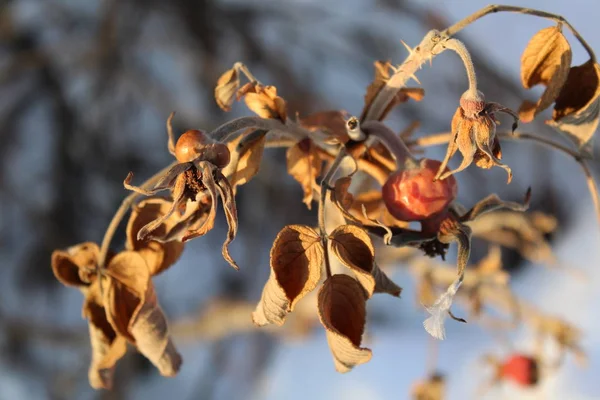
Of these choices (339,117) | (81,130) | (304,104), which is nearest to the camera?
(339,117)

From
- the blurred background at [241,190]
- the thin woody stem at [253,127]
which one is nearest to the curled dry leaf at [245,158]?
the thin woody stem at [253,127]

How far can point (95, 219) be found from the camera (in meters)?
1.27

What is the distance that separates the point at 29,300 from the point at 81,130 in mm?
386

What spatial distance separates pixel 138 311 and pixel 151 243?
1.4 inches

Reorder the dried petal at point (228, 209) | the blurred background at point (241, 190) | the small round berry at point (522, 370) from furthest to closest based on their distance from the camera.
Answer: the blurred background at point (241, 190) < the small round berry at point (522, 370) < the dried petal at point (228, 209)

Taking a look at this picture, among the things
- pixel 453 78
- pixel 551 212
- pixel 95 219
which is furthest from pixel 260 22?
pixel 551 212

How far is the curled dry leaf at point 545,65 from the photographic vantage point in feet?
0.82

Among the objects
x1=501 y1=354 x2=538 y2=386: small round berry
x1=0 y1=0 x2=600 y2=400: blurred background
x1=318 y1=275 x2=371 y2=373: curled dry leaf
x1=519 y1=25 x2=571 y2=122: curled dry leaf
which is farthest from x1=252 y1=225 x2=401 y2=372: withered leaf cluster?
x1=0 y1=0 x2=600 y2=400: blurred background

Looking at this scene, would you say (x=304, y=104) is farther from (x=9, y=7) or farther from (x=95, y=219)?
(x=9, y=7)

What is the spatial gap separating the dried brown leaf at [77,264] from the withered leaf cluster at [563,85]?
220 millimetres

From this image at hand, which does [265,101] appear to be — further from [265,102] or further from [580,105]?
[580,105]

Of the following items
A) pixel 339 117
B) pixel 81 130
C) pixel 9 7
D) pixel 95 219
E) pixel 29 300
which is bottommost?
pixel 29 300

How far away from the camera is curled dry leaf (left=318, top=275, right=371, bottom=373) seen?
0.71 feet

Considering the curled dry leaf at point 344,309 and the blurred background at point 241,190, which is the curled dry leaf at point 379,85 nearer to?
the curled dry leaf at point 344,309
